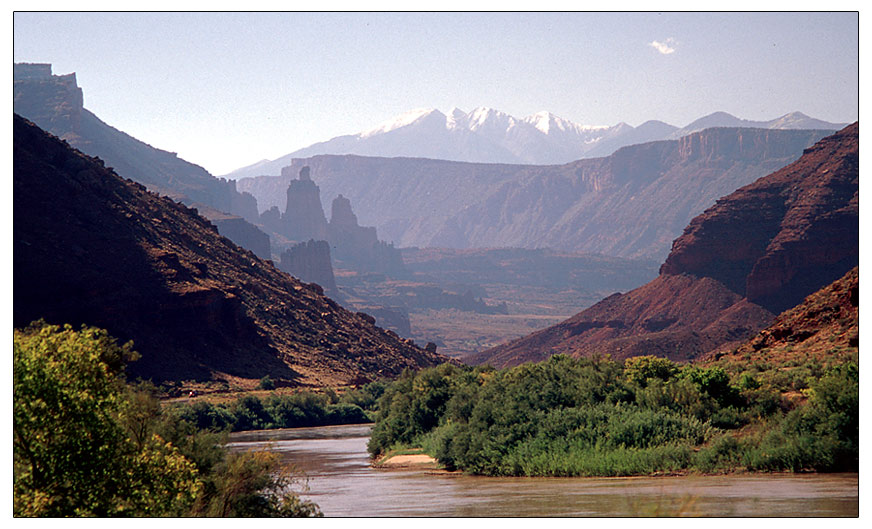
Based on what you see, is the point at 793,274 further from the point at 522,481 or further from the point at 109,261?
the point at 522,481

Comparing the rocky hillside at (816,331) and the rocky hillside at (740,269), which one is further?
the rocky hillside at (740,269)

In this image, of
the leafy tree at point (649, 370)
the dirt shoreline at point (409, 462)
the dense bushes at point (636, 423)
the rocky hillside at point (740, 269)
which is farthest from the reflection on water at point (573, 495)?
the rocky hillside at point (740, 269)

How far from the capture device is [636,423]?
1625 inches

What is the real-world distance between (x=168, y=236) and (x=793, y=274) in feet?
288

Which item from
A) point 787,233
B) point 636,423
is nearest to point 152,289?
point 636,423

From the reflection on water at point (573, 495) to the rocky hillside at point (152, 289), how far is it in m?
57.4

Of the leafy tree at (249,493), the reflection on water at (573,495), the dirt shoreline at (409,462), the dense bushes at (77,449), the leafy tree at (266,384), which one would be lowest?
the leafy tree at (266,384)

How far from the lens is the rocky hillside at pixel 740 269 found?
145 metres

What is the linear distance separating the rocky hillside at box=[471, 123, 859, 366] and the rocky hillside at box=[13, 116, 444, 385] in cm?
4795

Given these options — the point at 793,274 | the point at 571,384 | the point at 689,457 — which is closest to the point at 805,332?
the point at 571,384

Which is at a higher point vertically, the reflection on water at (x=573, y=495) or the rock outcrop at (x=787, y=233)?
the rock outcrop at (x=787, y=233)

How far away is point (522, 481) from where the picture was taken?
1542 inches

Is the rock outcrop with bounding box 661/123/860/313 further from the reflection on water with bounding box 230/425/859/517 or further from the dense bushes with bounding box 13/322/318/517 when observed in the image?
the dense bushes with bounding box 13/322/318/517

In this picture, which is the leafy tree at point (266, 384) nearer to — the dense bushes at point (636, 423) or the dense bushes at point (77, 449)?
the dense bushes at point (636, 423)
